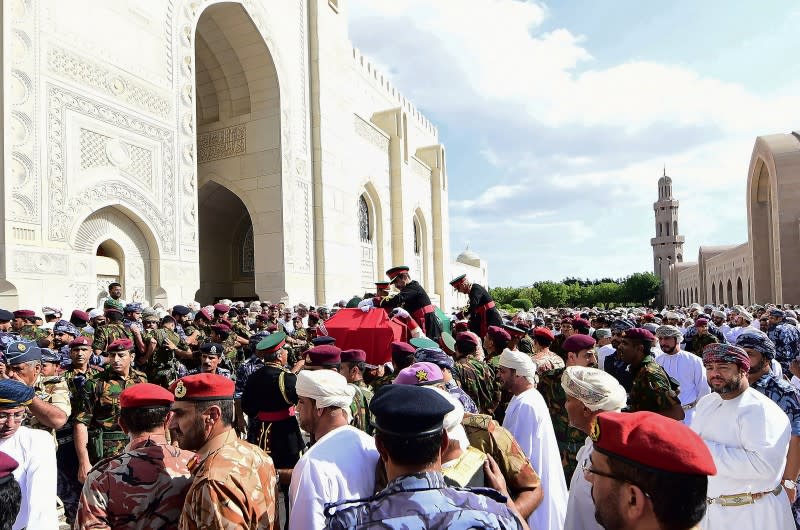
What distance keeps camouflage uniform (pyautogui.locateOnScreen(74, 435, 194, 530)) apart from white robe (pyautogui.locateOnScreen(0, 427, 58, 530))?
60 centimetres

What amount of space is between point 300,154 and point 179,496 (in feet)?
47.9

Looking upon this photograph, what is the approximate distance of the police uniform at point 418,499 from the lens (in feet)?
4.20

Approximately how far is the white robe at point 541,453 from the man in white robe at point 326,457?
1107mm

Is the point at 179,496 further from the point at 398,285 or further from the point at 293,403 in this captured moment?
the point at 398,285

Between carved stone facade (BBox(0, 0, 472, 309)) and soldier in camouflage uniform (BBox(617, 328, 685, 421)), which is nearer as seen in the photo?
soldier in camouflage uniform (BBox(617, 328, 685, 421))

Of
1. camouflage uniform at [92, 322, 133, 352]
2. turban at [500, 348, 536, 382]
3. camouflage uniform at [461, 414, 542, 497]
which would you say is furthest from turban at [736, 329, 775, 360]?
camouflage uniform at [92, 322, 133, 352]

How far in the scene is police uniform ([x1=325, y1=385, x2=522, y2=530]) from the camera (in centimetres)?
128

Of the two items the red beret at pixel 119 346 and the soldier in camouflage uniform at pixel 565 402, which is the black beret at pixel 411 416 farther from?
the red beret at pixel 119 346

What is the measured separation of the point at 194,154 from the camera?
11.7m

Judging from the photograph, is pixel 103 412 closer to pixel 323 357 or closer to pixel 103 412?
pixel 103 412

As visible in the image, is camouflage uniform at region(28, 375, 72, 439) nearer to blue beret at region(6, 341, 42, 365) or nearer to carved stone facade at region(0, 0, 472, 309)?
blue beret at region(6, 341, 42, 365)

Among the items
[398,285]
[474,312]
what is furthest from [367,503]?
[474,312]

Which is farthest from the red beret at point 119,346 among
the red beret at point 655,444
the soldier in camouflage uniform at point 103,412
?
the red beret at point 655,444

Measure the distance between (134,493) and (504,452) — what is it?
140 centimetres
